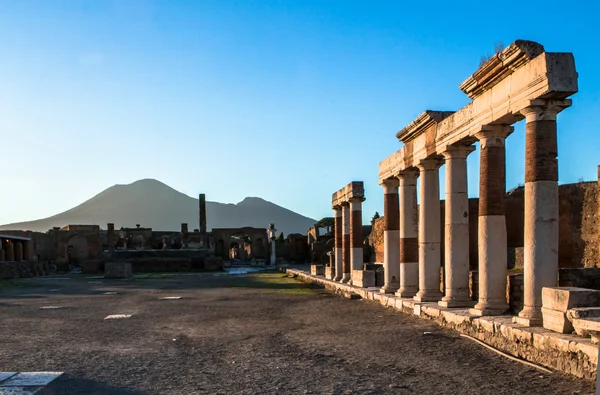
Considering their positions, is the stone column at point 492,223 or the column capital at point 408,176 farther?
the column capital at point 408,176

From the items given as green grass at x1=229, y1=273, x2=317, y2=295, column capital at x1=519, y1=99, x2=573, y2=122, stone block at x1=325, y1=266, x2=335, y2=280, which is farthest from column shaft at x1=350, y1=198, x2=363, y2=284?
column capital at x1=519, y1=99, x2=573, y2=122

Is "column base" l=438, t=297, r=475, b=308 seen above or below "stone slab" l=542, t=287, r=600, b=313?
below

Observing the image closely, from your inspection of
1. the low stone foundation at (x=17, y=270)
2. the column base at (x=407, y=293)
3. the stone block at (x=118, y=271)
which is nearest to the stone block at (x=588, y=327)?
the column base at (x=407, y=293)

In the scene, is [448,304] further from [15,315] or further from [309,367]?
[15,315]

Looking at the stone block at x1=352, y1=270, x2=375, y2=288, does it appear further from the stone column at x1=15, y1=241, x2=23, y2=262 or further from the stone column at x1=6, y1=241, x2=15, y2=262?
the stone column at x1=15, y1=241, x2=23, y2=262

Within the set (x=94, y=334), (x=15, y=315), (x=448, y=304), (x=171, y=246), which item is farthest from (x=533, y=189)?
(x=171, y=246)

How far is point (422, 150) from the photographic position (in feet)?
44.0

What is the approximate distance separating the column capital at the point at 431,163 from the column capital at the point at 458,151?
4.13 ft

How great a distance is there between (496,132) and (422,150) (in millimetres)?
3194

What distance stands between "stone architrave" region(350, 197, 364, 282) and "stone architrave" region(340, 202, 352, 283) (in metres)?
0.77

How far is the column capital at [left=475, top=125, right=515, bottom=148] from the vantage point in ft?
33.6

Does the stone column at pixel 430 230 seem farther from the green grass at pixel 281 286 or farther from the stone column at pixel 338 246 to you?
the stone column at pixel 338 246

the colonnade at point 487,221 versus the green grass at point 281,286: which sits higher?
the colonnade at point 487,221

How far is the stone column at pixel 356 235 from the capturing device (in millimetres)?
20906
